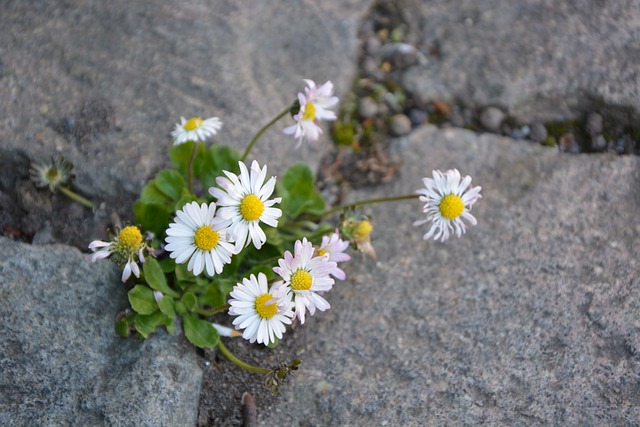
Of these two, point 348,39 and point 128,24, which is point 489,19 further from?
point 128,24

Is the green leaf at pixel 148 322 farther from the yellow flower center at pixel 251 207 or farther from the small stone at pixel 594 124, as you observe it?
the small stone at pixel 594 124

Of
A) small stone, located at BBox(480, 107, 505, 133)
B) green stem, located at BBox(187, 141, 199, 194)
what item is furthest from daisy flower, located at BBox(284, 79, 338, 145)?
small stone, located at BBox(480, 107, 505, 133)

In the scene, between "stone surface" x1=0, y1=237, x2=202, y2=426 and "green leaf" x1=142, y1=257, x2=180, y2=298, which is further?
"green leaf" x1=142, y1=257, x2=180, y2=298

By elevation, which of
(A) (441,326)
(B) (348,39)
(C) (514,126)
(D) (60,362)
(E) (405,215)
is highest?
(B) (348,39)

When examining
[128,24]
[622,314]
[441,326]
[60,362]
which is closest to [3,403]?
[60,362]

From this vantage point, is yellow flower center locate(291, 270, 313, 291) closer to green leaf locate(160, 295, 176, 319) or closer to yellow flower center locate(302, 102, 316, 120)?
green leaf locate(160, 295, 176, 319)

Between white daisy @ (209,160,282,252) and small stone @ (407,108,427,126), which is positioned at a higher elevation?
small stone @ (407,108,427,126)

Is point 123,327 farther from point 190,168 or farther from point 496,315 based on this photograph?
point 496,315

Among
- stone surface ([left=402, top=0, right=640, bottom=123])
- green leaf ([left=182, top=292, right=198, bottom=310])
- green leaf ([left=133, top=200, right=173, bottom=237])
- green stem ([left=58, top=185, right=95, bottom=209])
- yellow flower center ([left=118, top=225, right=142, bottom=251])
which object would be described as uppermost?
stone surface ([left=402, top=0, right=640, bottom=123])
